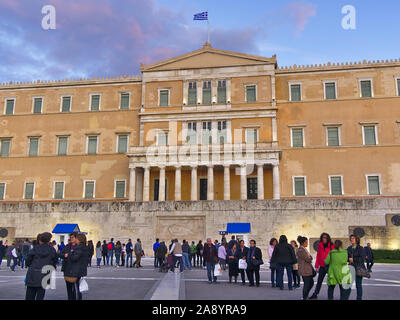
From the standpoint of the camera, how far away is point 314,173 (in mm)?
39781

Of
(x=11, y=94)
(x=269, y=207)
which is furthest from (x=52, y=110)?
(x=269, y=207)

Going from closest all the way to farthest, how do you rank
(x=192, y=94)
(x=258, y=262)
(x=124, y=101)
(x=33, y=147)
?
1. (x=258, y=262)
2. (x=192, y=94)
3. (x=124, y=101)
4. (x=33, y=147)

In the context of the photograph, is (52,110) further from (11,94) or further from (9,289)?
(9,289)

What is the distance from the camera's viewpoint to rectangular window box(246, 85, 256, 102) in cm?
4194

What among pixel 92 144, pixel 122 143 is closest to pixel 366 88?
pixel 122 143

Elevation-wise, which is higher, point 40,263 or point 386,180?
point 386,180

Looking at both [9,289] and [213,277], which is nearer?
[9,289]

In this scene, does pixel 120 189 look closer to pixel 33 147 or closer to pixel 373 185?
pixel 33 147

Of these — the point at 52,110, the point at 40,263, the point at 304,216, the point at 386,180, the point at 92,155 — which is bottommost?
the point at 40,263

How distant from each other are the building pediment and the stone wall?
59.2ft

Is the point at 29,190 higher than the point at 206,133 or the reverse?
the reverse

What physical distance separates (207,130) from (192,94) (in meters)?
4.36

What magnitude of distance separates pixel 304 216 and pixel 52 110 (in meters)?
30.8

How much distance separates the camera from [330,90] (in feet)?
136
